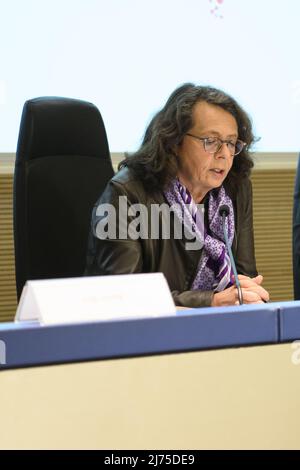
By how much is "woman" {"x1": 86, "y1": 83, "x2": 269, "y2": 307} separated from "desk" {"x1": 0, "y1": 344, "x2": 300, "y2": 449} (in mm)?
900

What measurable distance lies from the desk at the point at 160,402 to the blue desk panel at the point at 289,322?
0.05ft

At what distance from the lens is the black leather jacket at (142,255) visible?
6.28 ft

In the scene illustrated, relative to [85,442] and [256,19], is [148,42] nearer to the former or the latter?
[256,19]

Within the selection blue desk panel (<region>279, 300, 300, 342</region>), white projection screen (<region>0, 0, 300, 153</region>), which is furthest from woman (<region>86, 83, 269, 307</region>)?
blue desk panel (<region>279, 300, 300, 342</region>)

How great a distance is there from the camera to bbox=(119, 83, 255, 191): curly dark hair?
81.6 inches

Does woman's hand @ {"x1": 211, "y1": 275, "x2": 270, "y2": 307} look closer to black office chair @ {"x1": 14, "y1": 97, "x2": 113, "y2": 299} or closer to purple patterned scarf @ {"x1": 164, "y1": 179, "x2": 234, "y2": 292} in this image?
purple patterned scarf @ {"x1": 164, "y1": 179, "x2": 234, "y2": 292}

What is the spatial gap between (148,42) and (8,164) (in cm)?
70

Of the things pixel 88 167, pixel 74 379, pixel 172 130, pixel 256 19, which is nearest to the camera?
pixel 74 379

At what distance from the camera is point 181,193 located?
2074 millimetres

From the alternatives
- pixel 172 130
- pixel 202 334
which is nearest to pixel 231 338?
pixel 202 334

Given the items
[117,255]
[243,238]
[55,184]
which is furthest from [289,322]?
[55,184]

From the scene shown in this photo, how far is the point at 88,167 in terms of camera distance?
2.39 metres

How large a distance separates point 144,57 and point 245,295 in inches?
55.6

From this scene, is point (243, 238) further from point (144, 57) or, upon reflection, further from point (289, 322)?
point (289, 322)
